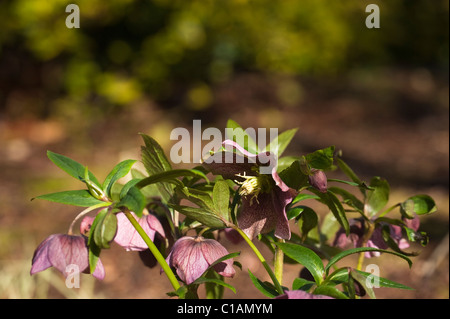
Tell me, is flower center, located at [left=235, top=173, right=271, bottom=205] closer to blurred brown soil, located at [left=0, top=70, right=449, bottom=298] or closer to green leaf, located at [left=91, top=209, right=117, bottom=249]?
green leaf, located at [left=91, top=209, right=117, bottom=249]

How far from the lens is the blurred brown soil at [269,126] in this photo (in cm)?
203

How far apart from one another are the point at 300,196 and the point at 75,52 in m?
3.22

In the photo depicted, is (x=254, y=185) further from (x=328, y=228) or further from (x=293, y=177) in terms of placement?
(x=328, y=228)

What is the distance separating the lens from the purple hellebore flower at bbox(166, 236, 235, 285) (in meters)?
0.60

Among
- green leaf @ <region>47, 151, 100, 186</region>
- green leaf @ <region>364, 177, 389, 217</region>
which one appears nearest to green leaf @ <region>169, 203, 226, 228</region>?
green leaf @ <region>47, 151, 100, 186</region>

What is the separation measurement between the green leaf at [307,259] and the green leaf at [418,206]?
6.0 inches

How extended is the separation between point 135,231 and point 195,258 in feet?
0.29

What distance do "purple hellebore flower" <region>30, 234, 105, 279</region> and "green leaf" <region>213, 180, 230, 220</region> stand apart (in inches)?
6.3

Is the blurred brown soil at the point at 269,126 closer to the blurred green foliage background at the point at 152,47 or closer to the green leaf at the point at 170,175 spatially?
the blurred green foliage background at the point at 152,47

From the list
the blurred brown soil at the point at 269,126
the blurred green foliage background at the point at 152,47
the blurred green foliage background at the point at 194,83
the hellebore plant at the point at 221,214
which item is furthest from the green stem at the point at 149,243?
the blurred green foliage background at the point at 152,47

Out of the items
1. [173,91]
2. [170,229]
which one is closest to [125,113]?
[173,91]
